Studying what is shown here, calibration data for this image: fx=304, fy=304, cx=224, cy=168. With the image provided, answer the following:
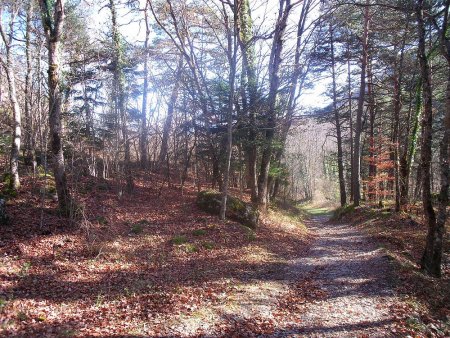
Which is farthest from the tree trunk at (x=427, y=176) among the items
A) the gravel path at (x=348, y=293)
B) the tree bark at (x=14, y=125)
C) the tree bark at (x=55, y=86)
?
the tree bark at (x=14, y=125)

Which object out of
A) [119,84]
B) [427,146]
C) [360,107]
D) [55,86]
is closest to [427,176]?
[427,146]

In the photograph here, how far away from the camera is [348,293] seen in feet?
24.1

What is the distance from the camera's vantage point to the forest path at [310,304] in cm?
564

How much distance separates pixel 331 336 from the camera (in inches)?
217

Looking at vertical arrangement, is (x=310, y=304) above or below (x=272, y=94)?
below

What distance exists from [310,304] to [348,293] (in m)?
1.17

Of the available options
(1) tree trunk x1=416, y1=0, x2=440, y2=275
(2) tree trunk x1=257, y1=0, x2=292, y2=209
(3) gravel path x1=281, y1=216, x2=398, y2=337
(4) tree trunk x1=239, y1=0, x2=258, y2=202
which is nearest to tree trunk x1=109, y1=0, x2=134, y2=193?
(4) tree trunk x1=239, y1=0, x2=258, y2=202

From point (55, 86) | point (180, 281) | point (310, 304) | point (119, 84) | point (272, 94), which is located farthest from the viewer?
point (119, 84)

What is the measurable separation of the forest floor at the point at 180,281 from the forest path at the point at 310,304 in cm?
2

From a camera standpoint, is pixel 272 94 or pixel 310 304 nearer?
pixel 310 304

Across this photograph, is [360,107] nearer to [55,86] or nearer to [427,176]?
[427,176]

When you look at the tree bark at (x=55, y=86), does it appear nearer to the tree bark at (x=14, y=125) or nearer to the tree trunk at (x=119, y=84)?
the tree bark at (x=14, y=125)

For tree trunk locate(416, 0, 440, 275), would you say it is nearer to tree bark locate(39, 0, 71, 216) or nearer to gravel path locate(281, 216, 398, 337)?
gravel path locate(281, 216, 398, 337)

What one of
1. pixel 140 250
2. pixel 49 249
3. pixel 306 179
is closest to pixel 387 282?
pixel 140 250
